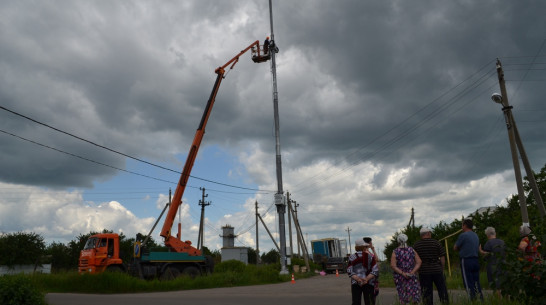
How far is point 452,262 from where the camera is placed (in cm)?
2050

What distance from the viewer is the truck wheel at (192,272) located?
69.5 ft

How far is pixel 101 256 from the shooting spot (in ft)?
65.5

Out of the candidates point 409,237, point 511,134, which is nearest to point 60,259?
point 409,237

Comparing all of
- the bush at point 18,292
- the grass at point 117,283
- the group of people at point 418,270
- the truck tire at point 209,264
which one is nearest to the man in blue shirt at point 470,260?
the group of people at point 418,270

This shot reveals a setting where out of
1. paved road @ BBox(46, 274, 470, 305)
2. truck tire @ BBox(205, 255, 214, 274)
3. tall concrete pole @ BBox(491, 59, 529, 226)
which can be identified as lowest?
paved road @ BBox(46, 274, 470, 305)

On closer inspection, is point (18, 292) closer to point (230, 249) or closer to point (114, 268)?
point (114, 268)

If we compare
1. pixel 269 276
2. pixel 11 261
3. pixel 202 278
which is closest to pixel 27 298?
pixel 202 278

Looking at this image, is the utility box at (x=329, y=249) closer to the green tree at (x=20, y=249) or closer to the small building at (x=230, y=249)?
the small building at (x=230, y=249)

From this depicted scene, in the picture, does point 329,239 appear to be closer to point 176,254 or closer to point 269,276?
point 269,276

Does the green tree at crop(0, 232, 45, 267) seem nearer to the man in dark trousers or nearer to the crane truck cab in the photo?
the crane truck cab

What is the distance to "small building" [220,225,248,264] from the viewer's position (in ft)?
168

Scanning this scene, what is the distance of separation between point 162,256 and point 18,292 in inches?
463

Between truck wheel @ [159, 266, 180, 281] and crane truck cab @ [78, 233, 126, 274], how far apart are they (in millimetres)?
1908

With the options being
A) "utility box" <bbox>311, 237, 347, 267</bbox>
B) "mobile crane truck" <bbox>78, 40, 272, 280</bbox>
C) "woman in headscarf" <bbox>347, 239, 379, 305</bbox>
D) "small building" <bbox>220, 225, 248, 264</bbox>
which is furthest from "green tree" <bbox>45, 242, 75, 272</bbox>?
"woman in headscarf" <bbox>347, 239, 379, 305</bbox>
